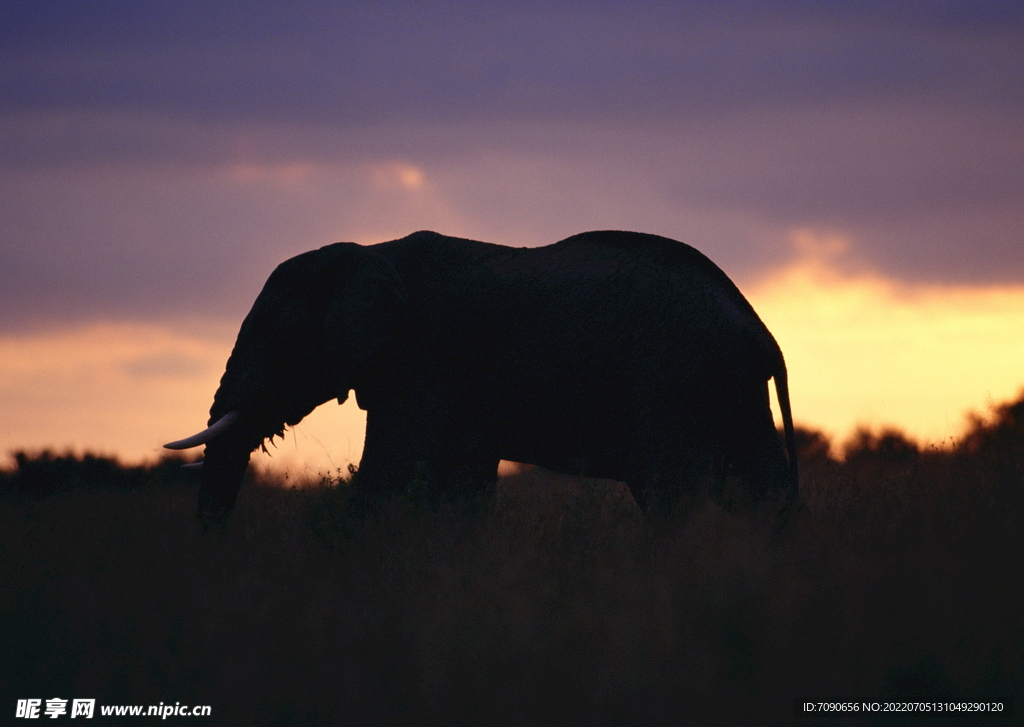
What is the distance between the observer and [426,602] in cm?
600

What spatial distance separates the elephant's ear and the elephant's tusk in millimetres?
971

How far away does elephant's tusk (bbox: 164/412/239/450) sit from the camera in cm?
868

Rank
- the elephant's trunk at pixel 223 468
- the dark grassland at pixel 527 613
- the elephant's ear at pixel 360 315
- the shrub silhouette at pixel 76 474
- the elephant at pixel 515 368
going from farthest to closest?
the shrub silhouette at pixel 76 474, the elephant's trunk at pixel 223 468, the elephant's ear at pixel 360 315, the elephant at pixel 515 368, the dark grassland at pixel 527 613

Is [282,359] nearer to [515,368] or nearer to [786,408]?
[515,368]

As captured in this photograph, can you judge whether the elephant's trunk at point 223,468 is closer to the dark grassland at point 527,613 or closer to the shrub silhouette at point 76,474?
the dark grassland at point 527,613

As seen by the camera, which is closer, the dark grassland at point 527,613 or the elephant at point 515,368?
the dark grassland at point 527,613

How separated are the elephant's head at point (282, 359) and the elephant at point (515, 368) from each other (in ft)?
0.05

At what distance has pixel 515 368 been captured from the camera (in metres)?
8.45

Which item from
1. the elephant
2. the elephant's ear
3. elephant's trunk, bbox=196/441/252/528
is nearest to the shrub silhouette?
elephant's trunk, bbox=196/441/252/528

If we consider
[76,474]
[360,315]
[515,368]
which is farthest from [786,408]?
[76,474]

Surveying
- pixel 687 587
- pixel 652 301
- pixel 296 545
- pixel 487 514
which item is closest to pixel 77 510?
pixel 296 545

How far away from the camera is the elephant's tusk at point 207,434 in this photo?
868 cm

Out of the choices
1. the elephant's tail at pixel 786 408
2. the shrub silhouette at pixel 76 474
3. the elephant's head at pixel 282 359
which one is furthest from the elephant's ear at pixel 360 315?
the shrub silhouette at pixel 76 474

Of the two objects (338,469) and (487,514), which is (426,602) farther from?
(338,469)
